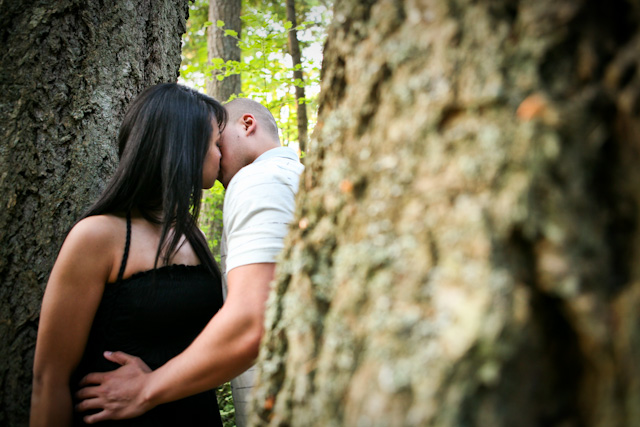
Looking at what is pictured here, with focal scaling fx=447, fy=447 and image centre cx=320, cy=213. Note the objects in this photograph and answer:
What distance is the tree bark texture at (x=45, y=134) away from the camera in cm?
226

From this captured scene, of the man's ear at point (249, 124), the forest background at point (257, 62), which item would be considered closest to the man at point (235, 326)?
the man's ear at point (249, 124)

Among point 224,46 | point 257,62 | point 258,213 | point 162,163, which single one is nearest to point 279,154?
point 162,163

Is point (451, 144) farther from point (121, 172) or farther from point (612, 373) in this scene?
point (121, 172)

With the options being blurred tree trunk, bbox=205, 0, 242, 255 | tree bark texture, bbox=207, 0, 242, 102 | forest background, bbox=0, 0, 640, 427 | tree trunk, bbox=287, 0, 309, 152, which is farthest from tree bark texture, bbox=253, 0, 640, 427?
tree bark texture, bbox=207, 0, 242, 102

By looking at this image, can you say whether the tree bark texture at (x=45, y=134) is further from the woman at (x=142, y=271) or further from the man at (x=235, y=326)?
the man at (x=235, y=326)

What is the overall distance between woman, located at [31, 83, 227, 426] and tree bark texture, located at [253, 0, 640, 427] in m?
1.49

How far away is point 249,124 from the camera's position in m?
2.82

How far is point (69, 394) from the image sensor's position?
2006 millimetres

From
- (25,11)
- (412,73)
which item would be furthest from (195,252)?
(412,73)

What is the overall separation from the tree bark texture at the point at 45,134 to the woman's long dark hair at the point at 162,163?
346 mm

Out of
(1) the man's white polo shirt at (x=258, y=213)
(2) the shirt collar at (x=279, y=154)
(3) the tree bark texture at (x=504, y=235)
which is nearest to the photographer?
(3) the tree bark texture at (x=504, y=235)

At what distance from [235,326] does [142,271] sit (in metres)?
0.78

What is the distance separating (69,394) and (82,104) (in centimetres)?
154

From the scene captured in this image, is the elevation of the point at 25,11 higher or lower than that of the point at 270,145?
higher
